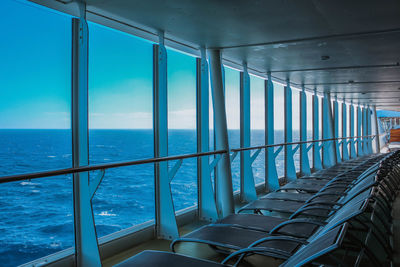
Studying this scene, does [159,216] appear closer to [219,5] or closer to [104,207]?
[219,5]

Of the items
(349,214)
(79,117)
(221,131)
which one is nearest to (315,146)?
(221,131)

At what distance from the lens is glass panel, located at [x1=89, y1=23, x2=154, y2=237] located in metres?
33.5

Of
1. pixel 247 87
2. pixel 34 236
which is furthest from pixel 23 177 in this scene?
pixel 34 236

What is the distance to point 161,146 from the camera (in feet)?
12.4

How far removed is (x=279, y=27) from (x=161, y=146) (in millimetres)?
1773

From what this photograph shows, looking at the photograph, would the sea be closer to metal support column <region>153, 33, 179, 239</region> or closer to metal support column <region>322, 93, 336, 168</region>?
metal support column <region>322, 93, 336, 168</region>

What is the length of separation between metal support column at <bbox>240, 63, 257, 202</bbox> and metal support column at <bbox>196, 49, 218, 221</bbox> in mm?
1195

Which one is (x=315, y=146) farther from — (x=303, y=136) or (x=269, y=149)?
(x=269, y=149)

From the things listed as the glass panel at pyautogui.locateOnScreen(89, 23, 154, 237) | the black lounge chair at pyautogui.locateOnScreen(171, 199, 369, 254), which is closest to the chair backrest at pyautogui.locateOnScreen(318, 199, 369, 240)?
the black lounge chair at pyautogui.locateOnScreen(171, 199, 369, 254)

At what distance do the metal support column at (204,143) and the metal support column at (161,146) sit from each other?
2.34 feet

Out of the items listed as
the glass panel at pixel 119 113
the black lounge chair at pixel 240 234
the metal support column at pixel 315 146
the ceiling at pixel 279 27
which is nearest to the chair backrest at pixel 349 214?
the black lounge chair at pixel 240 234

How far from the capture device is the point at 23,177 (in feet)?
6.73

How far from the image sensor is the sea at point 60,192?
26766 millimetres

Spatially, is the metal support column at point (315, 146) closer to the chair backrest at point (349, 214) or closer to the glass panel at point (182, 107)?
the chair backrest at point (349, 214)
